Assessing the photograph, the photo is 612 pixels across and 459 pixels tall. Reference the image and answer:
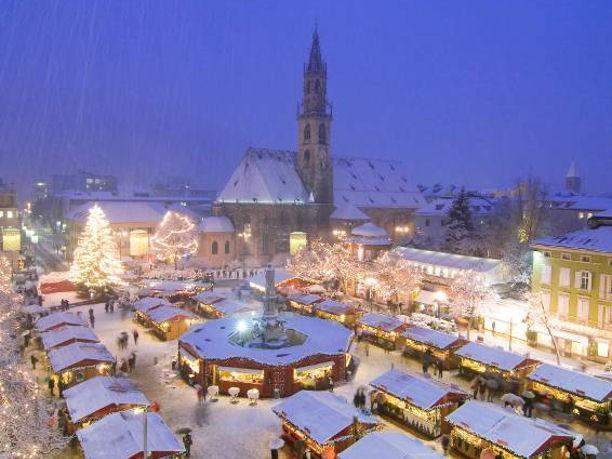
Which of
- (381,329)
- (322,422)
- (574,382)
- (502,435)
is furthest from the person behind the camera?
(381,329)

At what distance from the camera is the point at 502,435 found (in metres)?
17.7

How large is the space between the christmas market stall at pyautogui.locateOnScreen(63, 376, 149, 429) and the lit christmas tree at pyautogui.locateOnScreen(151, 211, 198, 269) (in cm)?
3614

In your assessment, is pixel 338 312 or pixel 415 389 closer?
pixel 415 389

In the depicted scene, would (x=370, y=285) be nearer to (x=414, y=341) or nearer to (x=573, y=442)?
(x=414, y=341)

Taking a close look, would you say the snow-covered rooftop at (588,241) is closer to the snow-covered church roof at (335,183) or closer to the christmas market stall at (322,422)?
the christmas market stall at (322,422)

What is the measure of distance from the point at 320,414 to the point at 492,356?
1233 centimetres

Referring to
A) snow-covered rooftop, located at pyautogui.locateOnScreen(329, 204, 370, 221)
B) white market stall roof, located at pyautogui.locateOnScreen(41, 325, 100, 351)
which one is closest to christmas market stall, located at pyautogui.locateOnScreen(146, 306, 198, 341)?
white market stall roof, located at pyautogui.locateOnScreen(41, 325, 100, 351)

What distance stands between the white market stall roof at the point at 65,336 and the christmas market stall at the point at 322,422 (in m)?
14.0

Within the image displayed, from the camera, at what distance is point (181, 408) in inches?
909

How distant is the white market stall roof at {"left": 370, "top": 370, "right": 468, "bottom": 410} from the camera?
20.7 m

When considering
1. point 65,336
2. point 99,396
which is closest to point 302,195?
point 65,336

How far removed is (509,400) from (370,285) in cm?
2419

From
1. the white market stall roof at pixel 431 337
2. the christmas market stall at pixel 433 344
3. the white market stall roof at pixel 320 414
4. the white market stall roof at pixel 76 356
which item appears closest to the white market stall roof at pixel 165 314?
the white market stall roof at pixel 76 356

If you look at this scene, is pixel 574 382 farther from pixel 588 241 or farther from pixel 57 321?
pixel 57 321
